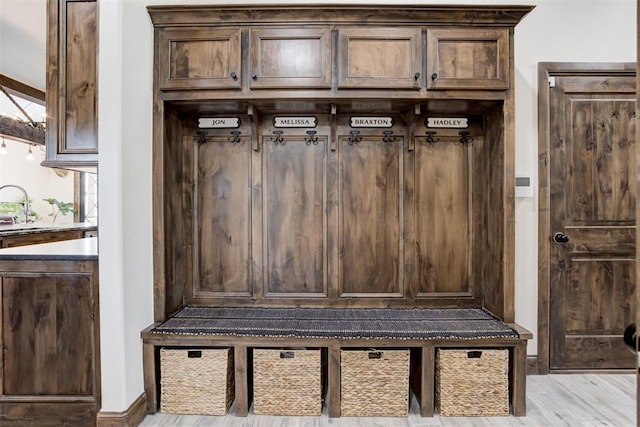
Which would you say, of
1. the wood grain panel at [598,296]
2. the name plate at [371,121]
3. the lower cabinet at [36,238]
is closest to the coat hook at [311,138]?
the name plate at [371,121]

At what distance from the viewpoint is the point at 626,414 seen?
209 centimetres

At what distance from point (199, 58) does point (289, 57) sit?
0.58 metres

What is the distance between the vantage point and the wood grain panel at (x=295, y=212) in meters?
2.53

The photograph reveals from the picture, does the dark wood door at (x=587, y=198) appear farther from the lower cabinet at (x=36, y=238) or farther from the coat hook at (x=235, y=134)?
the lower cabinet at (x=36, y=238)

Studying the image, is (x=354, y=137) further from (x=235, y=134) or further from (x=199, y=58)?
(x=199, y=58)

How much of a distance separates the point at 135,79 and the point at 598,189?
3.33 meters

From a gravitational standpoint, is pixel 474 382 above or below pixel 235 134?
below

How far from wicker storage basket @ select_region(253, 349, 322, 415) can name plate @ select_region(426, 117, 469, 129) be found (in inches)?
70.3

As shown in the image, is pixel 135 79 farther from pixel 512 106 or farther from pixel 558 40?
pixel 558 40

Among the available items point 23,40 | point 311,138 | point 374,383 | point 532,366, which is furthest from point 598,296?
point 23,40

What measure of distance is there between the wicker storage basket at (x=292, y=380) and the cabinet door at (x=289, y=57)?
5.58 ft

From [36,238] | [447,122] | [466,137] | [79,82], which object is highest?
[79,82]

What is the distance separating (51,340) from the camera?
1945 mm

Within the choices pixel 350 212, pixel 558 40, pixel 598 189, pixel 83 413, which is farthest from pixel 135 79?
pixel 598 189
